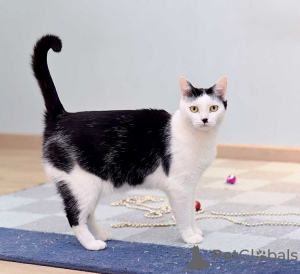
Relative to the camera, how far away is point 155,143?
2.05 m

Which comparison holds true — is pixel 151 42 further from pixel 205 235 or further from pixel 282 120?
pixel 205 235

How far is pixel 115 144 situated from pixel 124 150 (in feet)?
0.11

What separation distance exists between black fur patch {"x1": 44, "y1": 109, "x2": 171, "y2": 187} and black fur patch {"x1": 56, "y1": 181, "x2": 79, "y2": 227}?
70mm

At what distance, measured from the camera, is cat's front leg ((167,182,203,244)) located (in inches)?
80.3

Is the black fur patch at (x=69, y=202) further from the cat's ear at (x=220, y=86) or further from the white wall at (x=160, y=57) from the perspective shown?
the white wall at (x=160, y=57)

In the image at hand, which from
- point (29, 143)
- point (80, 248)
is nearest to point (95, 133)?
point (80, 248)

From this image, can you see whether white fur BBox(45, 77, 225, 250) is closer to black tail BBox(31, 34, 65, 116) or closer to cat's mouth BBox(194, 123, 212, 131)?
cat's mouth BBox(194, 123, 212, 131)

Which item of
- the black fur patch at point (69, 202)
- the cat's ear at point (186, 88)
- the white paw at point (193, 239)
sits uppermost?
the cat's ear at point (186, 88)

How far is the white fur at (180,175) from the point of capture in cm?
199

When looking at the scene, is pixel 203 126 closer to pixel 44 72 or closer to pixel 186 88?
pixel 186 88

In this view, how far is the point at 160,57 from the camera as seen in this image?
150 inches

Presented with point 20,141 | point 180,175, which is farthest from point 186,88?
point 20,141

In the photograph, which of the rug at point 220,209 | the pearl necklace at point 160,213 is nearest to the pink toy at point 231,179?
the rug at point 220,209

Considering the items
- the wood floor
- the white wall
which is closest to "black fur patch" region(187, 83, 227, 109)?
the wood floor
